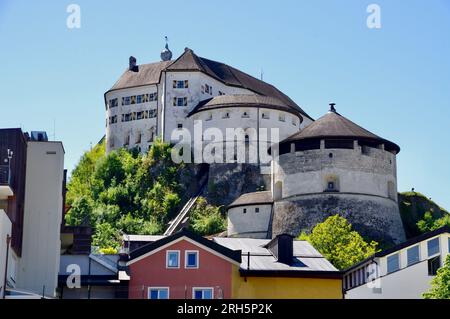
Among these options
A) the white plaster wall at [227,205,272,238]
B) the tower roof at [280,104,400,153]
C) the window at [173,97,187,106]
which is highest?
the window at [173,97,187,106]

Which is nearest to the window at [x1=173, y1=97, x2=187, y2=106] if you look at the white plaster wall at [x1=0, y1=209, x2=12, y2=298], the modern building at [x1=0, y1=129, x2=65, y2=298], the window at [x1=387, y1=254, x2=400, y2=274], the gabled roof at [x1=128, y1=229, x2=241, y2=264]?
the window at [x1=387, y1=254, x2=400, y2=274]

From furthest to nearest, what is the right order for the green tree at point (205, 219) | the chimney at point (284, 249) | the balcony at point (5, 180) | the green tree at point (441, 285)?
the green tree at point (205, 219) < the green tree at point (441, 285) < the chimney at point (284, 249) < the balcony at point (5, 180)

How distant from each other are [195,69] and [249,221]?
26813 mm

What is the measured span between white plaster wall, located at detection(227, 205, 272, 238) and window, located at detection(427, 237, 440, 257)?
1105 inches

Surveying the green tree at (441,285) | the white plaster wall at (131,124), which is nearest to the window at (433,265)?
the green tree at (441,285)

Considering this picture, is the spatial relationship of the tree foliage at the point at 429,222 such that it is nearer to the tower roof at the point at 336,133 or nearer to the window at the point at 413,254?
the tower roof at the point at 336,133

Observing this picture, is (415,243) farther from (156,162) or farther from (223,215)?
(156,162)

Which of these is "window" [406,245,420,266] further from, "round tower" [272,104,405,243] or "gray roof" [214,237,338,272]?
"round tower" [272,104,405,243]

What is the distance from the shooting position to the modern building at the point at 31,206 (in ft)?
121

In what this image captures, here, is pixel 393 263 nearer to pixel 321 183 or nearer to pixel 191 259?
Answer: pixel 191 259

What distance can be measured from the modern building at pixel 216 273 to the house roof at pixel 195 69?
61.4 metres

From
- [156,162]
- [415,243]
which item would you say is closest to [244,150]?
[156,162]

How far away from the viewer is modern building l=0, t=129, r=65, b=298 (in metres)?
36.8

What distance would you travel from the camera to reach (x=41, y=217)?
132 ft
